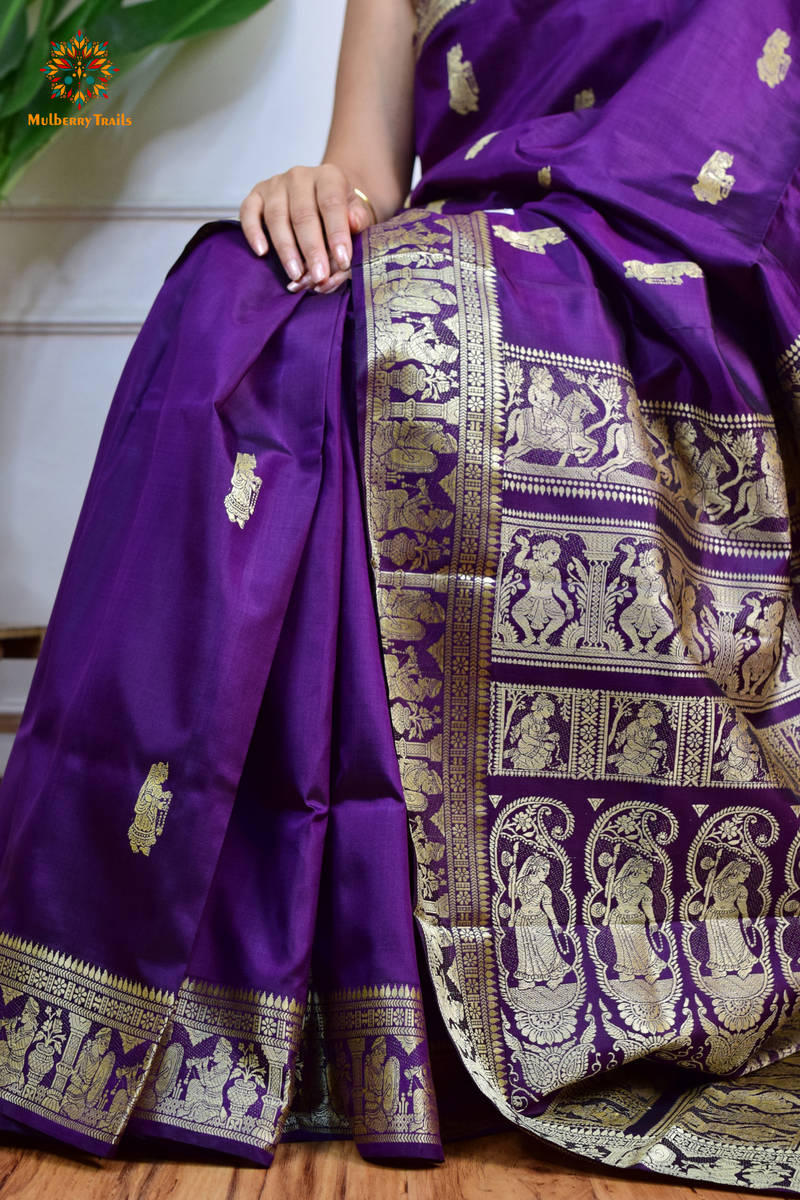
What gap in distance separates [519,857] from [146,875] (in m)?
0.25

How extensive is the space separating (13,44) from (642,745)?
133 cm

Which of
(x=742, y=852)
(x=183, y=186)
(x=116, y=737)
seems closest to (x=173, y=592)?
(x=116, y=737)

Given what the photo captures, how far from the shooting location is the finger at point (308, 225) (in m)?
0.68

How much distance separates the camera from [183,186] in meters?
1.44

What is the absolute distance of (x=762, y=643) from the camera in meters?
0.65

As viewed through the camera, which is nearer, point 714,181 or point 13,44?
point 714,181

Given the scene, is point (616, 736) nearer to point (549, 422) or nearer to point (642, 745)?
point (642, 745)

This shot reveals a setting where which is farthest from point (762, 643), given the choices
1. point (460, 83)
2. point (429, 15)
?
point (429, 15)

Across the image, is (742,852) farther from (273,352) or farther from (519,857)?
(273,352)

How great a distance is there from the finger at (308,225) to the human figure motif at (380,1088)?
0.56 metres

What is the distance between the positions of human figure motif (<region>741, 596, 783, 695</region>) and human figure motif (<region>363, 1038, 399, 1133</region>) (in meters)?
0.37

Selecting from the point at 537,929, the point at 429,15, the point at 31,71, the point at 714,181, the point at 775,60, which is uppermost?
the point at 31,71

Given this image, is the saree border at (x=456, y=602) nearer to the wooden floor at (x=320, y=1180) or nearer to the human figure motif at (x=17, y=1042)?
the wooden floor at (x=320, y=1180)

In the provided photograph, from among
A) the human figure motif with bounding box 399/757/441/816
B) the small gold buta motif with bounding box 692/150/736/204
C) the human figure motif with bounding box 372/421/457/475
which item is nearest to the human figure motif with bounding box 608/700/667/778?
the human figure motif with bounding box 399/757/441/816
